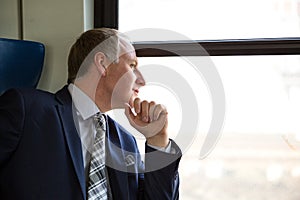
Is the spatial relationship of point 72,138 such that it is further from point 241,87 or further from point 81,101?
point 241,87

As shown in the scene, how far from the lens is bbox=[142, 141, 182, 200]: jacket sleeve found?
1386mm

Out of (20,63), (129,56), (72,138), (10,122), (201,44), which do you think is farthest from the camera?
(201,44)

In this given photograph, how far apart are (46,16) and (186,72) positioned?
2.17 ft

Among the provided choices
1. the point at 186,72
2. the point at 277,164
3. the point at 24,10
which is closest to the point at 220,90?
the point at 186,72

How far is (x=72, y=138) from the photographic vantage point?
4.16 ft

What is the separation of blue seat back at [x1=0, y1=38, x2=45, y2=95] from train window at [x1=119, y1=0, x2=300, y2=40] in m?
0.41

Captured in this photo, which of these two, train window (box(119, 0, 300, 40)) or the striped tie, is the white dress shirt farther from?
train window (box(119, 0, 300, 40))

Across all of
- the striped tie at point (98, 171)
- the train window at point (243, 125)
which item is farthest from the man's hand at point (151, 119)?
the train window at point (243, 125)

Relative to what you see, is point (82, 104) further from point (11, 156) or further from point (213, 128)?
point (213, 128)

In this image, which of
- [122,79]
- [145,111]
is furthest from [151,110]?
[122,79]

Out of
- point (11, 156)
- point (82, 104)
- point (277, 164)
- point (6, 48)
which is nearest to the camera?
point (11, 156)

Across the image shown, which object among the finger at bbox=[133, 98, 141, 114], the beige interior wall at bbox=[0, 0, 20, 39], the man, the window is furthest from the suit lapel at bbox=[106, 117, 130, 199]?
the beige interior wall at bbox=[0, 0, 20, 39]

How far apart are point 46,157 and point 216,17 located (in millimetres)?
950

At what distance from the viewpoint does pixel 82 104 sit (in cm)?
133
